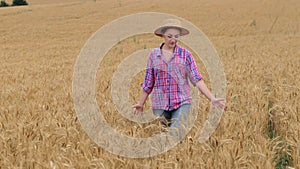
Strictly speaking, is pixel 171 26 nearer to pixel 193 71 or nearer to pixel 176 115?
pixel 193 71

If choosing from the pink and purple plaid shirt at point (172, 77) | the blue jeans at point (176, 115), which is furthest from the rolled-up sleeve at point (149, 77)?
the blue jeans at point (176, 115)

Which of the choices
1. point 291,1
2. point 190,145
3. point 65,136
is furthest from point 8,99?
point 291,1

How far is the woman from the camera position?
12.9 feet

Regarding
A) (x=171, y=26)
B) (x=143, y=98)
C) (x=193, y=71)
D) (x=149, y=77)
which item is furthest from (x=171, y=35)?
(x=143, y=98)

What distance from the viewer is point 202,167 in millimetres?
2346

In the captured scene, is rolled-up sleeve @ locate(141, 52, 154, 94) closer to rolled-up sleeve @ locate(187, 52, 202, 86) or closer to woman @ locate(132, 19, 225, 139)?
woman @ locate(132, 19, 225, 139)

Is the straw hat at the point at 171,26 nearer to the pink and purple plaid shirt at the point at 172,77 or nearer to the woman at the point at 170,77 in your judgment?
the woman at the point at 170,77

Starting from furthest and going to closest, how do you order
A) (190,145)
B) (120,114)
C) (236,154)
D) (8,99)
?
(8,99)
(120,114)
(190,145)
(236,154)

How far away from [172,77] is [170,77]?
0.09ft

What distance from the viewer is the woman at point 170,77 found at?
3.94 metres

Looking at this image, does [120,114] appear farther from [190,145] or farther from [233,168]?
[233,168]

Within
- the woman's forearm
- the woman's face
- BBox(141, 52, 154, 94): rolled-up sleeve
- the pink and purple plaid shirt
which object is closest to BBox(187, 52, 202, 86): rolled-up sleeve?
the pink and purple plaid shirt

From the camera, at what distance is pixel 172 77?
4.05 meters

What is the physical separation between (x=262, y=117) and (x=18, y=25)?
110 feet
